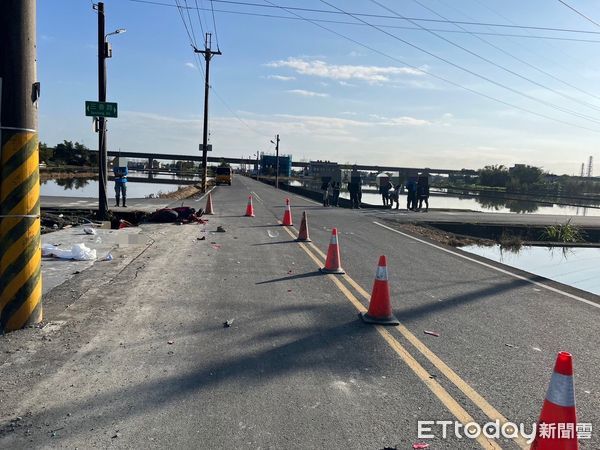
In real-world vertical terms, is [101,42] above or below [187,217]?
above

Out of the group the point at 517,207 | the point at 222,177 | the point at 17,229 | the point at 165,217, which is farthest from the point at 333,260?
the point at 222,177

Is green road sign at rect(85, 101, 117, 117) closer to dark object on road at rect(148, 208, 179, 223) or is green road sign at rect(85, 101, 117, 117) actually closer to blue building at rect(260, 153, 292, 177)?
dark object on road at rect(148, 208, 179, 223)

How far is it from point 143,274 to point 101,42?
11338 millimetres

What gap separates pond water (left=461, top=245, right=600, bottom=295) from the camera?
1323cm

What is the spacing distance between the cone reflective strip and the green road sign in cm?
1087

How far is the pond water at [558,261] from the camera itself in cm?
1323

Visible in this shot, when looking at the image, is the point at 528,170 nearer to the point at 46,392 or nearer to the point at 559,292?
the point at 559,292

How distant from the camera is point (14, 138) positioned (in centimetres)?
582

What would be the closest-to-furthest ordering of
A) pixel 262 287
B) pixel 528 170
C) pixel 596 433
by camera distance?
pixel 596 433, pixel 262 287, pixel 528 170

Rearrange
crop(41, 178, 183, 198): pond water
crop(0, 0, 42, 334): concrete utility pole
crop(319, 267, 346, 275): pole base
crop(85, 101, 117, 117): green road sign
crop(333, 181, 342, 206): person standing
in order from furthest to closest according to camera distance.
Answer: crop(41, 178, 183, 198): pond water, crop(333, 181, 342, 206): person standing, crop(85, 101, 117, 117): green road sign, crop(319, 267, 346, 275): pole base, crop(0, 0, 42, 334): concrete utility pole

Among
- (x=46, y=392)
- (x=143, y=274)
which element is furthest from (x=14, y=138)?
(x=143, y=274)

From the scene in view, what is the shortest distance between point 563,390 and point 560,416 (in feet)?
0.53

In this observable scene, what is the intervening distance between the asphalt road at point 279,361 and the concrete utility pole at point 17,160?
46cm

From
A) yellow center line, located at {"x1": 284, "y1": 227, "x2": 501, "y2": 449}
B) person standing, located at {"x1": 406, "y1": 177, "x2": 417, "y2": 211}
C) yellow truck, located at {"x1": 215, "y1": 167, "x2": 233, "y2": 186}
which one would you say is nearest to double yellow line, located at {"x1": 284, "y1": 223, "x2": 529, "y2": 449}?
yellow center line, located at {"x1": 284, "y1": 227, "x2": 501, "y2": 449}
